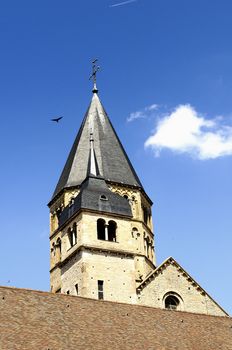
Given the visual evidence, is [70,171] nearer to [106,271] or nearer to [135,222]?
[135,222]

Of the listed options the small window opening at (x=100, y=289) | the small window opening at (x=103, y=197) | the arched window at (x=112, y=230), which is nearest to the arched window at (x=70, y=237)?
the arched window at (x=112, y=230)

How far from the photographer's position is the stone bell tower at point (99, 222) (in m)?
39.6

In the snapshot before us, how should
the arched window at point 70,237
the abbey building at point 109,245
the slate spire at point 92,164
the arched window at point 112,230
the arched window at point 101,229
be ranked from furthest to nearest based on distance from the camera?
the slate spire at point 92,164 < the arched window at point 70,237 < the arched window at point 112,230 < the arched window at point 101,229 < the abbey building at point 109,245

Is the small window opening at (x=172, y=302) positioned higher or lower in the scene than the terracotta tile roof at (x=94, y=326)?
higher

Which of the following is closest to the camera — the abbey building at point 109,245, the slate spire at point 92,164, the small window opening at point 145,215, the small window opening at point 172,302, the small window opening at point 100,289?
the small window opening at point 100,289

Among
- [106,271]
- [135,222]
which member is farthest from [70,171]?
[106,271]

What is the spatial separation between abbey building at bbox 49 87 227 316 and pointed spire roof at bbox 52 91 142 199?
0.30ft

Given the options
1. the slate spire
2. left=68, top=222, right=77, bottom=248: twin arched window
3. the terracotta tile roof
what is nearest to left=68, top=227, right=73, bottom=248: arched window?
left=68, top=222, right=77, bottom=248: twin arched window

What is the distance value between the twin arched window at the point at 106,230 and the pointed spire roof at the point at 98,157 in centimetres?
422

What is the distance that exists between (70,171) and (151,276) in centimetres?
1114

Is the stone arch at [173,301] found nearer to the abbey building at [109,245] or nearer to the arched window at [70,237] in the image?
the abbey building at [109,245]

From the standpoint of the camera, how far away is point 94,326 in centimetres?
2492

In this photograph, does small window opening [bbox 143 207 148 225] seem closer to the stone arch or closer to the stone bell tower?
the stone bell tower

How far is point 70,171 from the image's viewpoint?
47344mm
